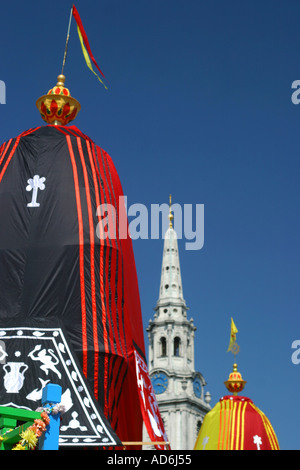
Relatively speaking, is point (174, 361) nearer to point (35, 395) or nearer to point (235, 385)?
point (235, 385)

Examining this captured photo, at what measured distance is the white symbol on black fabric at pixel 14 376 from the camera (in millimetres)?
12016

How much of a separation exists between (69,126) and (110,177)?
1427 millimetres

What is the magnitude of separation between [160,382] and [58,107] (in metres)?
47.4

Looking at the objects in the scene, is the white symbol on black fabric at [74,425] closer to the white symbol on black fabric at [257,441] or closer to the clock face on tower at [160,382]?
the white symbol on black fabric at [257,441]

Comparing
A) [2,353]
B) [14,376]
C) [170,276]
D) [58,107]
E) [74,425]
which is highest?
[170,276]

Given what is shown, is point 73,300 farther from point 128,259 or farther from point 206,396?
point 206,396

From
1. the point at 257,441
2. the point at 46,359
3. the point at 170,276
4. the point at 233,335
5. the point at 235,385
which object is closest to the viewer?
the point at 46,359

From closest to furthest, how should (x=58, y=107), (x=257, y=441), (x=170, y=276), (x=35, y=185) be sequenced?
(x=35, y=185) < (x=58, y=107) < (x=257, y=441) < (x=170, y=276)

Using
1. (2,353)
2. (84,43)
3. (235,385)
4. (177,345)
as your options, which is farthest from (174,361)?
(2,353)

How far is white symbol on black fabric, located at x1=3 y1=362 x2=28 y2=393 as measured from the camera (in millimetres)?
12016

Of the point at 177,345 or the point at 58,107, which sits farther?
the point at 177,345

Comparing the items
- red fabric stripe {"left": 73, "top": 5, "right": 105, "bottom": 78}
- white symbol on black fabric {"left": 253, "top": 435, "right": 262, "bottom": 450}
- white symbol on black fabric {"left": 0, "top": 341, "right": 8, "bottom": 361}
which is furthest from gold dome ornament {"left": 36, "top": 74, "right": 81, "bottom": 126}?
white symbol on black fabric {"left": 253, "top": 435, "right": 262, "bottom": 450}

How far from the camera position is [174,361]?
203 feet
